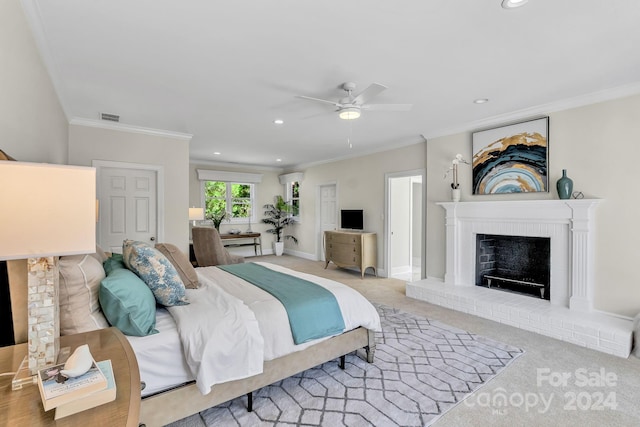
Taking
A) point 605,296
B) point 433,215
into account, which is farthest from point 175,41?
point 605,296

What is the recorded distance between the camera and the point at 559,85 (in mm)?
3076

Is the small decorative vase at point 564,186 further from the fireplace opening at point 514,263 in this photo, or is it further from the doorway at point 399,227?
the doorway at point 399,227

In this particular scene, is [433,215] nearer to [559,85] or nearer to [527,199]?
[527,199]

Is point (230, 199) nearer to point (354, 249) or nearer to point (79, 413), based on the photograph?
point (354, 249)

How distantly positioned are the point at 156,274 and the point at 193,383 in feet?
2.38

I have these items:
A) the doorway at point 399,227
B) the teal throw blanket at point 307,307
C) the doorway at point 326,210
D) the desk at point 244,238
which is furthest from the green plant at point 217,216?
the teal throw blanket at point 307,307

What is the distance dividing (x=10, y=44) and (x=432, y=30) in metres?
Answer: 2.56

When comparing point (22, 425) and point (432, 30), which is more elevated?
point (432, 30)

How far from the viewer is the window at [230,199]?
780 cm

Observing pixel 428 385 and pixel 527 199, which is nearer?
pixel 428 385

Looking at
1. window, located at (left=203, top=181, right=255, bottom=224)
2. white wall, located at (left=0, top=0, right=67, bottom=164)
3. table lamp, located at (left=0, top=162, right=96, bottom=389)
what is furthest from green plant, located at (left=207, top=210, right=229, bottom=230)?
table lamp, located at (left=0, top=162, right=96, bottom=389)

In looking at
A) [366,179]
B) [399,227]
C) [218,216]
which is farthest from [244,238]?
[399,227]

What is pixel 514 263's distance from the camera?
4262 millimetres

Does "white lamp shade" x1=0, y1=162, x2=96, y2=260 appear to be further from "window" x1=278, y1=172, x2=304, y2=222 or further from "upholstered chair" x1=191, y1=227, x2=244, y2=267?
"window" x1=278, y1=172, x2=304, y2=222
